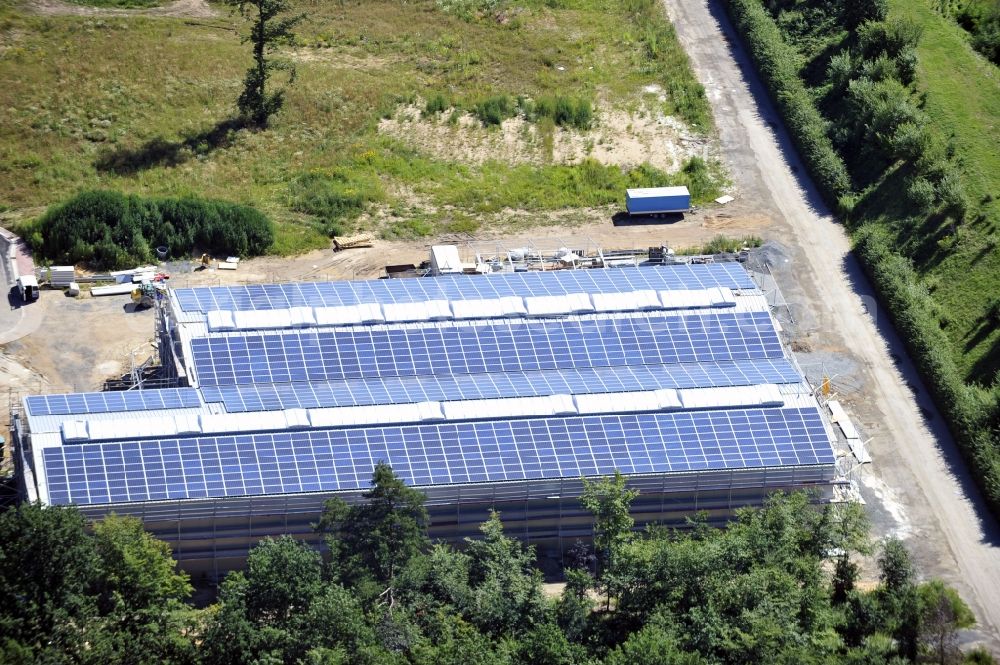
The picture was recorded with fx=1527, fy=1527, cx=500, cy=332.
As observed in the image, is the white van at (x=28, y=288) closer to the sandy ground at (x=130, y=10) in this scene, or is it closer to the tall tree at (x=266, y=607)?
the tall tree at (x=266, y=607)

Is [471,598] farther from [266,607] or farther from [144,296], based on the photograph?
[144,296]

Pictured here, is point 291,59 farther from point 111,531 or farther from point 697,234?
point 111,531

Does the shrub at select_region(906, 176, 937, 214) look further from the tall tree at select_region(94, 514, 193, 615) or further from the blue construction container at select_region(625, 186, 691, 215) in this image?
the tall tree at select_region(94, 514, 193, 615)

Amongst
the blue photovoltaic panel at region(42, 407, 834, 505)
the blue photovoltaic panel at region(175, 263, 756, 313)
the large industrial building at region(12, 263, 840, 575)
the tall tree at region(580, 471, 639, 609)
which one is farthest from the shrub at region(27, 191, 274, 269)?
the tall tree at region(580, 471, 639, 609)

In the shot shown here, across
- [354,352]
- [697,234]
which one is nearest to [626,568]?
[354,352]

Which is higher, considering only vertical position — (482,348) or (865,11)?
(865,11)

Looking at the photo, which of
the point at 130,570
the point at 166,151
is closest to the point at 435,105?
the point at 166,151
